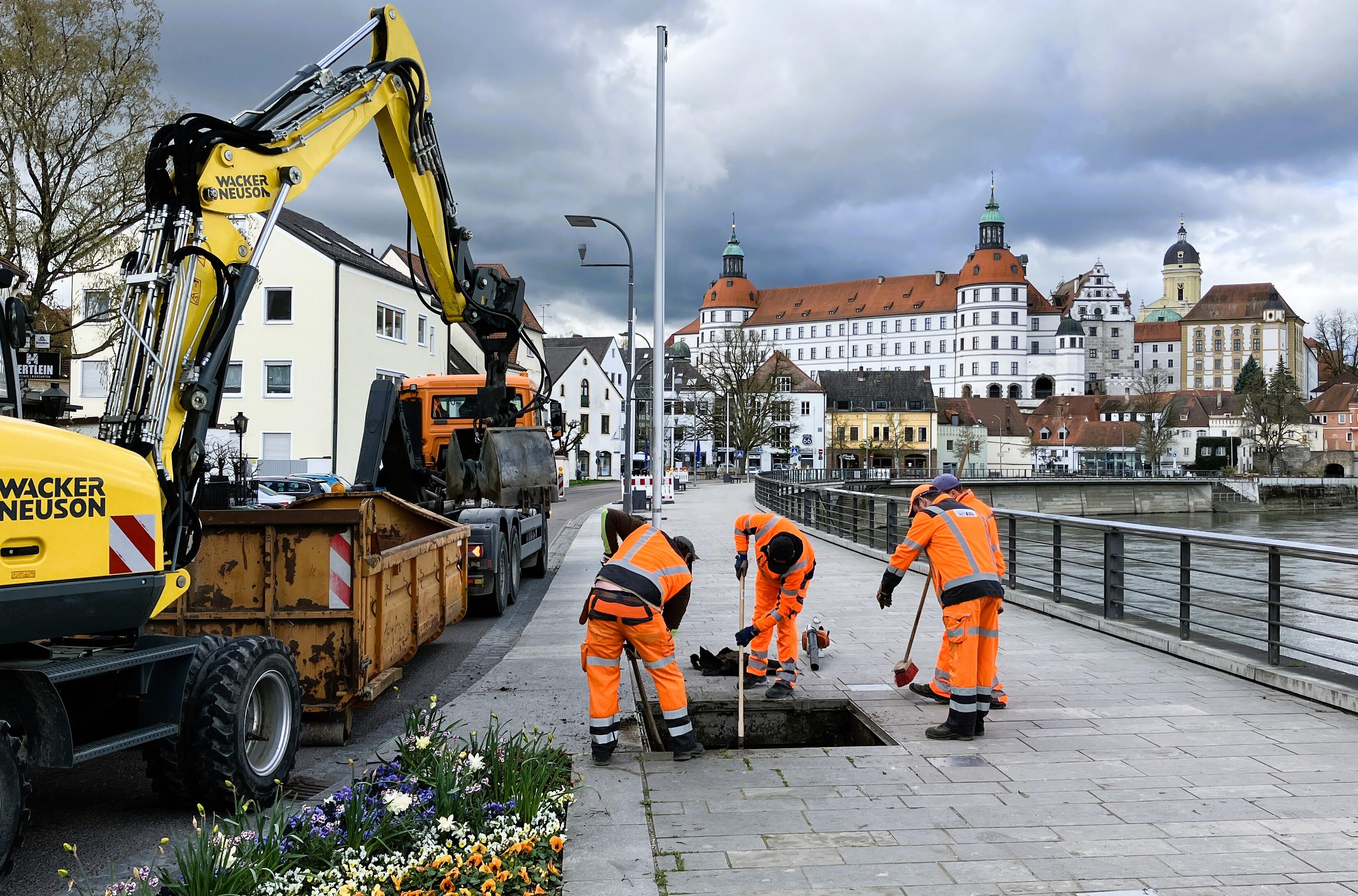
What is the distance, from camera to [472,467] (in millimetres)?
11781

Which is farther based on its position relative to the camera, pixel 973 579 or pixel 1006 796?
pixel 973 579

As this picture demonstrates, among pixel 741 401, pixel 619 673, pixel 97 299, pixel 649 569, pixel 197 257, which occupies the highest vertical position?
pixel 741 401

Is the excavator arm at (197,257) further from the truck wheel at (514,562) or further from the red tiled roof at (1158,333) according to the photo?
the red tiled roof at (1158,333)

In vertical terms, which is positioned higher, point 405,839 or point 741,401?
point 741,401

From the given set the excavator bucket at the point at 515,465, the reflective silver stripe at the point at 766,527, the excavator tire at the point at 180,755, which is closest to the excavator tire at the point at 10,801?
the excavator tire at the point at 180,755

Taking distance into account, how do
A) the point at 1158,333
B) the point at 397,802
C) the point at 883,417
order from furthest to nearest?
the point at 1158,333 → the point at 883,417 → the point at 397,802

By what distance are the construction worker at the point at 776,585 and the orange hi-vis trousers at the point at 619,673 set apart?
173cm

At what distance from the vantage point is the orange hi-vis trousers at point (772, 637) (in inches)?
Result: 319

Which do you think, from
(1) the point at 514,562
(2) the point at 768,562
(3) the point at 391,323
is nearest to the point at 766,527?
(2) the point at 768,562

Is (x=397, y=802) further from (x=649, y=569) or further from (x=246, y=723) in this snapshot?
(x=649, y=569)

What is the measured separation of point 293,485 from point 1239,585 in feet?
71.5

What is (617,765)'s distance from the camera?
6.06m

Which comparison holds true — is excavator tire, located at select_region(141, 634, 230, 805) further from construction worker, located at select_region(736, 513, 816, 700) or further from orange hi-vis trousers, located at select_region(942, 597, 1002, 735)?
orange hi-vis trousers, located at select_region(942, 597, 1002, 735)

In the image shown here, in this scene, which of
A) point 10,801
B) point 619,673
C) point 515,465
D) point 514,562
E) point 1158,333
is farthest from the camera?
point 1158,333
